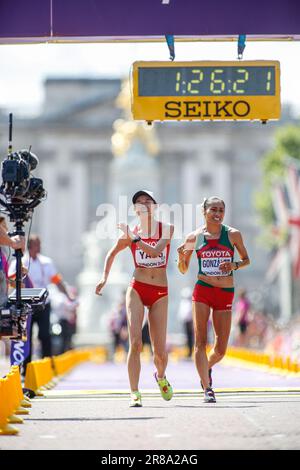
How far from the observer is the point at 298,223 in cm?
5341

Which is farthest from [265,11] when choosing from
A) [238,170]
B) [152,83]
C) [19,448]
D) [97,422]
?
[238,170]

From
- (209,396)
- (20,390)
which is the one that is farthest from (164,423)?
(209,396)

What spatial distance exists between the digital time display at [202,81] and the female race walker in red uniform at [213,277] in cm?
350

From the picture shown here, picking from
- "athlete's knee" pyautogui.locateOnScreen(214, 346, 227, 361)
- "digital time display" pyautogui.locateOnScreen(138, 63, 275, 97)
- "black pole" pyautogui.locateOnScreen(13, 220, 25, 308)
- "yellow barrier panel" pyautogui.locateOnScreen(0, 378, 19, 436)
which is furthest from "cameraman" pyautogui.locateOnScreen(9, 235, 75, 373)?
"yellow barrier panel" pyautogui.locateOnScreen(0, 378, 19, 436)

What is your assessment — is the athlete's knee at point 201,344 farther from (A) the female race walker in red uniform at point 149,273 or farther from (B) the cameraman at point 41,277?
(B) the cameraman at point 41,277

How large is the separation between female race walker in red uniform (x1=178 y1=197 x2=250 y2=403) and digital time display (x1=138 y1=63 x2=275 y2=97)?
11.5ft

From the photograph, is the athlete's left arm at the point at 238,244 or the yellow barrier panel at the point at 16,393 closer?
the yellow barrier panel at the point at 16,393

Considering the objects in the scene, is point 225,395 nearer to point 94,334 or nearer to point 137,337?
point 137,337

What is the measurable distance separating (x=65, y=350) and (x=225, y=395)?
47.9ft

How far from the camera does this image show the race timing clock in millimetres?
17297

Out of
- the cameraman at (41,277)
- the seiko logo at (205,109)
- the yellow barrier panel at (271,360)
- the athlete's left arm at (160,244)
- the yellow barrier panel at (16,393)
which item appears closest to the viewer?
the yellow barrier panel at (16,393)

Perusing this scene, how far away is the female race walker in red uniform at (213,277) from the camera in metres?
14.0

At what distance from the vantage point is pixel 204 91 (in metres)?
17.3

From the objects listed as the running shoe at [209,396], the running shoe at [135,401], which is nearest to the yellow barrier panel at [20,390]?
the running shoe at [135,401]
